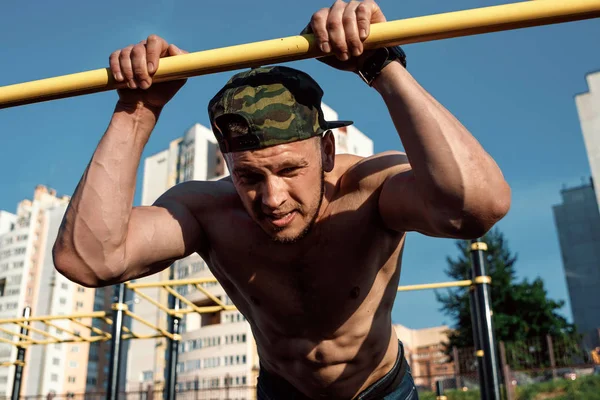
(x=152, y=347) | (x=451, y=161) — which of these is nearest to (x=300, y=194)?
(x=451, y=161)

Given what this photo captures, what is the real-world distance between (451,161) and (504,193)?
0.17 m

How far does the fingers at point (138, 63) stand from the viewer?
1715mm

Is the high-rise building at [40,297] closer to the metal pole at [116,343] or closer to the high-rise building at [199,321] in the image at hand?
the high-rise building at [199,321]

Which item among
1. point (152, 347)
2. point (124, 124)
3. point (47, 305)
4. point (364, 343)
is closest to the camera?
point (124, 124)

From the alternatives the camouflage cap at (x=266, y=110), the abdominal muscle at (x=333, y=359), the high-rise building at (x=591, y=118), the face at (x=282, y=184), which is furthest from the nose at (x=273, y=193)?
the high-rise building at (x=591, y=118)

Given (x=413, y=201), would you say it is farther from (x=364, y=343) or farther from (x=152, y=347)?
(x=152, y=347)

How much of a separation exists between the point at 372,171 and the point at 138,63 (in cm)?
78

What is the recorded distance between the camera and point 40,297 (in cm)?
5228

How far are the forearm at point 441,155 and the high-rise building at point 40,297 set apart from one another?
169ft

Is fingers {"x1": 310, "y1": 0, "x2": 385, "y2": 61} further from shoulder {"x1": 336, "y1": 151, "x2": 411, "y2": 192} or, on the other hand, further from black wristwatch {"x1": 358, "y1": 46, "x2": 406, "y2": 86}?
shoulder {"x1": 336, "y1": 151, "x2": 411, "y2": 192}

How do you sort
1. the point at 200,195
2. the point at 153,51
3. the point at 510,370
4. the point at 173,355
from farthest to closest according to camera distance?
1. the point at 510,370
2. the point at 173,355
3. the point at 200,195
4. the point at 153,51

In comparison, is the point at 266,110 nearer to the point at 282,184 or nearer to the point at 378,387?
the point at 282,184

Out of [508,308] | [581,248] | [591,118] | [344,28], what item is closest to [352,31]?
[344,28]

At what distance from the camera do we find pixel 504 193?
153 cm
